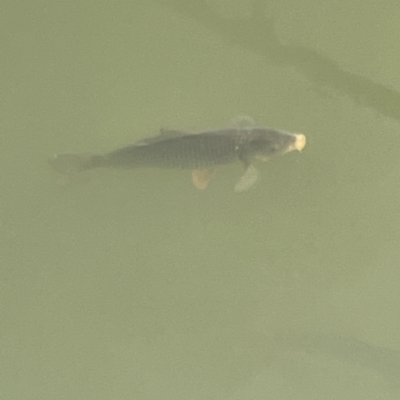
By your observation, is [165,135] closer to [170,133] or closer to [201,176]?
[170,133]

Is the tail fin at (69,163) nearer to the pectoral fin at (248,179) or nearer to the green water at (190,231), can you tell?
the green water at (190,231)

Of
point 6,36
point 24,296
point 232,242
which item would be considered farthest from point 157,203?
point 6,36

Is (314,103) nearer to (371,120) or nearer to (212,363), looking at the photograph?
(371,120)

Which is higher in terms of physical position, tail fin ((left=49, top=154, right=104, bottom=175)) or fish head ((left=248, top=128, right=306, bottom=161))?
tail fin ((left=49, top=154, right=104, bottom=175))

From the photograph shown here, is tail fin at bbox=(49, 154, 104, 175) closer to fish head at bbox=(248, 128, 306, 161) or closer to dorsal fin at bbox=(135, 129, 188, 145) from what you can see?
dorsal fin at bbox=(135, 129, 188, 145)

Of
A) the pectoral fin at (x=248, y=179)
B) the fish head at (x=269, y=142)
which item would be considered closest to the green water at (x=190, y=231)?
the pectoral fin at (x=248, y=179)

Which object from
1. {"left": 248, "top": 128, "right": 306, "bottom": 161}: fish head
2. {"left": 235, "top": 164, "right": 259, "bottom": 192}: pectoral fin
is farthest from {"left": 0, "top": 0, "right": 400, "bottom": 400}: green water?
{"left": 248, "top": 128, "right": 306, "bottom": 161}: fish head
